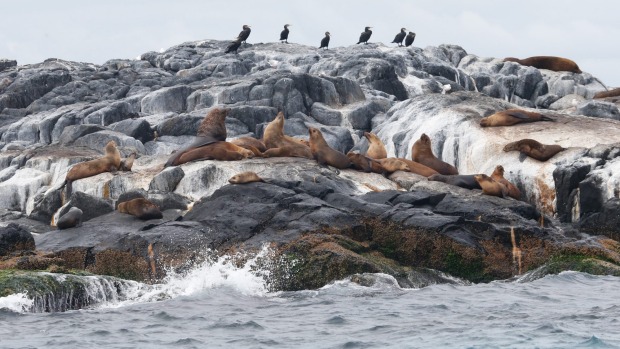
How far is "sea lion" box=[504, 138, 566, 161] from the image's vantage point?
79.5ft

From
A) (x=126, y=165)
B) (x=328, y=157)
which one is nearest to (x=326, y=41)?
(x=126, y=165)

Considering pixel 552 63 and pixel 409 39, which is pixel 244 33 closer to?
pixel 409 39

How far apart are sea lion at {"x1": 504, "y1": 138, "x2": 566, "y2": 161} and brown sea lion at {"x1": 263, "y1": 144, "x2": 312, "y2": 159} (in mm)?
4617

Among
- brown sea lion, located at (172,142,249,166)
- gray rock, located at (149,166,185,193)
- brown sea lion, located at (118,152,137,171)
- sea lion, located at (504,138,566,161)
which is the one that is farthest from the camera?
brown sea lion, located at (118,152,137,171)

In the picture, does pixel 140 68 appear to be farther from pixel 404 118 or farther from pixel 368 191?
pixel 368 191

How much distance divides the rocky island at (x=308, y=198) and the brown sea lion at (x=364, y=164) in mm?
304

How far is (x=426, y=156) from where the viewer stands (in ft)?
84.6

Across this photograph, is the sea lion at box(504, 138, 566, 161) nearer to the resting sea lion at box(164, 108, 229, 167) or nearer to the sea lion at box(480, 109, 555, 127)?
the sea lion at box(480, 109, 555, 127)

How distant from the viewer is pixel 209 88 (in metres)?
39.4

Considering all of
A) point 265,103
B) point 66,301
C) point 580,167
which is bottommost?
point 66,301

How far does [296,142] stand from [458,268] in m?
8.26

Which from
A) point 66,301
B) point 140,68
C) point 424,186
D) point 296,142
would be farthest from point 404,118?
point 140,68

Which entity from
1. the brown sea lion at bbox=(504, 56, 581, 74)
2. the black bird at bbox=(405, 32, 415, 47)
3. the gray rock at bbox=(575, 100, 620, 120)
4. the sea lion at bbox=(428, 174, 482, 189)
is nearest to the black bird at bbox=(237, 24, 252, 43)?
the black bird at bbox=(405, 32, 415, 47)

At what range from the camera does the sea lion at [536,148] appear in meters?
24.2
